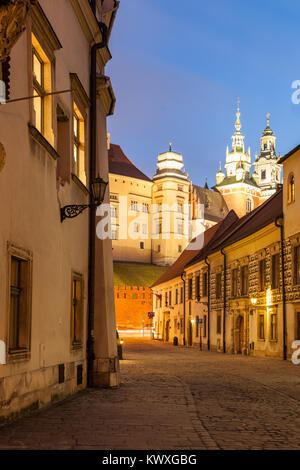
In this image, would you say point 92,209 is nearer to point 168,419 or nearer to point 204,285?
point 168,419

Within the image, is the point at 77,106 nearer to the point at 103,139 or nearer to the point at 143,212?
the point at 103,139

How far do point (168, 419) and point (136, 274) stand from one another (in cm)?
8981

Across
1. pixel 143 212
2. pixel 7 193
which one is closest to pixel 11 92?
pixel 7 193

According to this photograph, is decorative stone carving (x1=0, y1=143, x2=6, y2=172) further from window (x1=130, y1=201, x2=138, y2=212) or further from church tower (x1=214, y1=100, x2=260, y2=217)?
church tower (x1=214, y1=100, x2=260, y2=217)

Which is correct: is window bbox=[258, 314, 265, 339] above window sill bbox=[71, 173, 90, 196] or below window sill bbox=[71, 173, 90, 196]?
below

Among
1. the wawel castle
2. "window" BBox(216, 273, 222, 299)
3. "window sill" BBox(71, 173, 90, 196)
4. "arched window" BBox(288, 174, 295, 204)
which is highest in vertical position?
the wawel castle

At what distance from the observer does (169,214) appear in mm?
109312

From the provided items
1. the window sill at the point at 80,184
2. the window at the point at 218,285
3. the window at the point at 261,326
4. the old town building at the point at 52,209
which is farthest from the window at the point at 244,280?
the window sill at the point at 80,184

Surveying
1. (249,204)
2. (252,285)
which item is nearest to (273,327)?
(252,285)

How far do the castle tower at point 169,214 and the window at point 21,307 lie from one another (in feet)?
326

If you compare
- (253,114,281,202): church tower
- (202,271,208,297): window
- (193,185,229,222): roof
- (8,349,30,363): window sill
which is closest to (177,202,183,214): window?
(193,185,229,222): roof

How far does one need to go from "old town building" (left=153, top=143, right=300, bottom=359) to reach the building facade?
94404mm

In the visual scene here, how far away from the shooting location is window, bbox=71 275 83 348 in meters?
12.7
